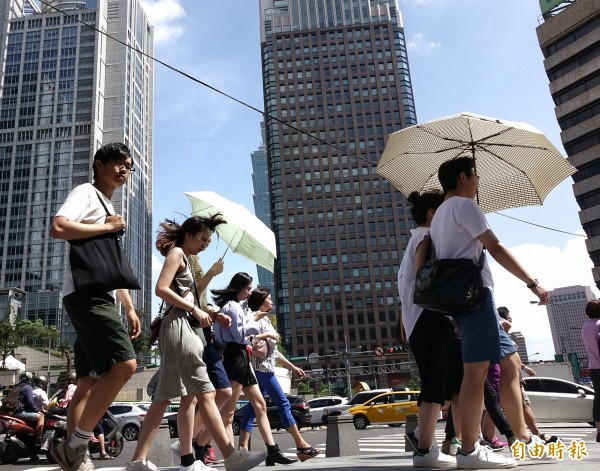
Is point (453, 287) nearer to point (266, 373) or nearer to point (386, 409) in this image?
point (266, 373)

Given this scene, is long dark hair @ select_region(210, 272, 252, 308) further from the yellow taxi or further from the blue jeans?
the yellow taxi

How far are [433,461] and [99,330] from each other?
7.10ft

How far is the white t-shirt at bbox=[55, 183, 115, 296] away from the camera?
10.0ft


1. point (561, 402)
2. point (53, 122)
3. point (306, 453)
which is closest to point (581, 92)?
point (561, 402)

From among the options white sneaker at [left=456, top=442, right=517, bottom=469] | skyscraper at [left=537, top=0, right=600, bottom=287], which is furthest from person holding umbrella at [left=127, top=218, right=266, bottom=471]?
skyscraper at [left=537, top=0, right=600, bottom=287]

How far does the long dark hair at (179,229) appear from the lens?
4.13m

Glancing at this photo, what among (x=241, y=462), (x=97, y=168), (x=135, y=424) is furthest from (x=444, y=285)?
(x=135, y=424)

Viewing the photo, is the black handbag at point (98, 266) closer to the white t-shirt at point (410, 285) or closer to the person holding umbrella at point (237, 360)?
the white t-shirt at point (410, 285)

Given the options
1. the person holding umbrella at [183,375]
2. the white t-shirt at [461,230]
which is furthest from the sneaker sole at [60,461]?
the white t-shirt at [461,230]

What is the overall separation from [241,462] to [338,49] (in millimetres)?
113945

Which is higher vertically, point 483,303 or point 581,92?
point 581,92

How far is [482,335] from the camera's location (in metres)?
3.19

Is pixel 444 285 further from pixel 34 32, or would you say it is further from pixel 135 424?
pixel 34 32

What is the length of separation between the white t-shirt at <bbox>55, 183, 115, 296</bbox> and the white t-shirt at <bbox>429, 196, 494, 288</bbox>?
2.05 m
